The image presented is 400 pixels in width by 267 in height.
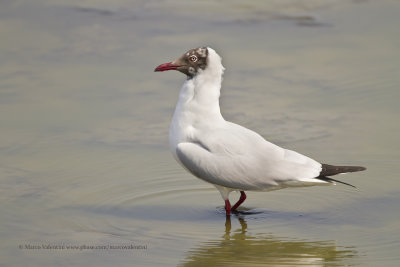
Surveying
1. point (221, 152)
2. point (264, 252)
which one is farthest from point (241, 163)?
point (264, 252)

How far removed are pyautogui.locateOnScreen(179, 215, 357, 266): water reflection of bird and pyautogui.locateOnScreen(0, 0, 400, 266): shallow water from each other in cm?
2

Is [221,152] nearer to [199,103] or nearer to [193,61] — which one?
[199,103]

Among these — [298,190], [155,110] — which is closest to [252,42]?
[155,110]

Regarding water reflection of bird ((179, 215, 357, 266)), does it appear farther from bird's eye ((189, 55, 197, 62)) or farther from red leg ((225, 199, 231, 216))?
bird's eye ((189, 55, 197, 62))

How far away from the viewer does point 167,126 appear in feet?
28.0

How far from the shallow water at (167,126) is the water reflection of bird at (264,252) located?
0.05 ft

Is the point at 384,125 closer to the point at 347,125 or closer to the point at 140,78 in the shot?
the point at 347,125

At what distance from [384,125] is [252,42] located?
8.97 feet

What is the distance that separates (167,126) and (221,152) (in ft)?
6.30

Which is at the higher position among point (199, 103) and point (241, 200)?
point (199, 103)

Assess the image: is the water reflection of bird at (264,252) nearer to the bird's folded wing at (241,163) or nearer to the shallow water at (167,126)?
the shallow water at (167,126)

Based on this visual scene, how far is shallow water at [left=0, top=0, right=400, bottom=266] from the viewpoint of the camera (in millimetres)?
6238

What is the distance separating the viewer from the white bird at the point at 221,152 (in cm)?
664

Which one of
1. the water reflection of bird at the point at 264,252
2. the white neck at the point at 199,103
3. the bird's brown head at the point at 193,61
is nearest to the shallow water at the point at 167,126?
the water reflection of bird at the point at 264,252
